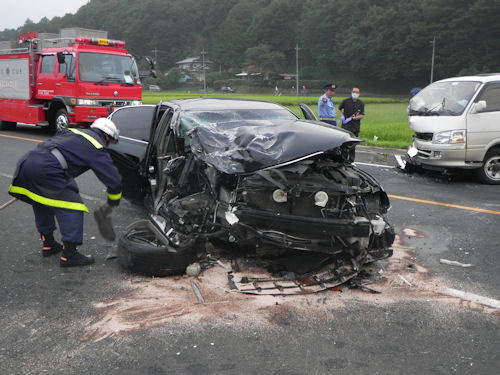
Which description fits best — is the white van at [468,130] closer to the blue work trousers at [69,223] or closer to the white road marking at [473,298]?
the white road marking at [473,298]

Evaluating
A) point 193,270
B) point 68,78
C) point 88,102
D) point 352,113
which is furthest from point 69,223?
point 68,78

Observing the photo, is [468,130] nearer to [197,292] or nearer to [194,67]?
[197,292]

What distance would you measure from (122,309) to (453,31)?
235ft

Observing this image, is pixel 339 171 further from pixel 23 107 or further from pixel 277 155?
pixel 23 107

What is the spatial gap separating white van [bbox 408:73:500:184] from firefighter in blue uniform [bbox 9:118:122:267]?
6.31m

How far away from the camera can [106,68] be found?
13.4 meters

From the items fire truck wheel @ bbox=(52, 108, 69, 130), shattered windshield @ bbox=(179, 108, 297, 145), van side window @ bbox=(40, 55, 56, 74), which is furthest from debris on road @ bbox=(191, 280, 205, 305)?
van side window @ bbox=(40, 55, 56, 74)

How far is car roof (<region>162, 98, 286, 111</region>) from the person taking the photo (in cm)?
544

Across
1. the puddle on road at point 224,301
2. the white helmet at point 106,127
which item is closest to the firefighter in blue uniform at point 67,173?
the white helmet at point 106,127

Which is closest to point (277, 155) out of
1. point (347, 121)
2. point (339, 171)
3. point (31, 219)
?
point (339, 171)

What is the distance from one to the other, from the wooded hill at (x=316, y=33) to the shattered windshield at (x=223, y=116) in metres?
61.9

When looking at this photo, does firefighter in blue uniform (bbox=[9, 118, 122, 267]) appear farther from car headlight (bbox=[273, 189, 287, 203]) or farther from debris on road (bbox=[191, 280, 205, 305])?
car headlight (bbox=[273, 189, 287, 203])

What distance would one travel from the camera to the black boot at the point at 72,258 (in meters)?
4.45

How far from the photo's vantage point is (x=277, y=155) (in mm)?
3891
